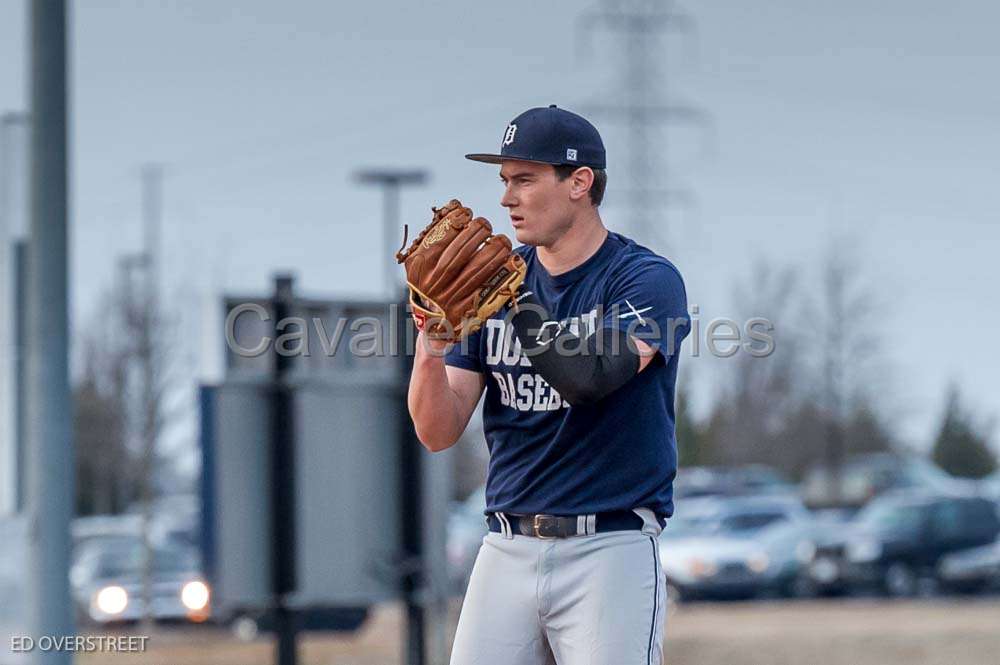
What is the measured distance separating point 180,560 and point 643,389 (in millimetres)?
18934

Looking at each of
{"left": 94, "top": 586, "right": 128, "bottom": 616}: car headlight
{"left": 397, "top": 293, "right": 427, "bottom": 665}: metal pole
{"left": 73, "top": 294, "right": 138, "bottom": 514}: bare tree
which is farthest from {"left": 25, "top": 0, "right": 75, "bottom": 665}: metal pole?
{"left": 73, "top": 294, "right": 138, "bottom": 514}: bare tree

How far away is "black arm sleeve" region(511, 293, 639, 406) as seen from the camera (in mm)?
4016

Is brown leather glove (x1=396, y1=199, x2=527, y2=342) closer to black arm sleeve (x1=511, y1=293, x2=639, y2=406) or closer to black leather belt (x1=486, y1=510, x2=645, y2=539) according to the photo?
black arm sleeve (x1=511, y1=293, x2=639, y2=406)

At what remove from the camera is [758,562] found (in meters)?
24.5

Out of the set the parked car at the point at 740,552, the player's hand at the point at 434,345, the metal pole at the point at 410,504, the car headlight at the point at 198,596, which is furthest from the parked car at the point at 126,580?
the player's hand at the point at 434,345

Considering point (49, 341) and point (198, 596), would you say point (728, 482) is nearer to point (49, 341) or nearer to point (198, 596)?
point (198, 596)

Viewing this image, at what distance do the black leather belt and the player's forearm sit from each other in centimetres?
33

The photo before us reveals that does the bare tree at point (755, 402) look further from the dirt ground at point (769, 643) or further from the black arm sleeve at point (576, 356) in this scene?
the black arm sleeve at point (576, 356)

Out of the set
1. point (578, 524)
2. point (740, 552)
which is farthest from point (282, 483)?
point (740, 552)

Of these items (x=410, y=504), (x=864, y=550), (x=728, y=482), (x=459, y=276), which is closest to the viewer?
(x=459, y=276)

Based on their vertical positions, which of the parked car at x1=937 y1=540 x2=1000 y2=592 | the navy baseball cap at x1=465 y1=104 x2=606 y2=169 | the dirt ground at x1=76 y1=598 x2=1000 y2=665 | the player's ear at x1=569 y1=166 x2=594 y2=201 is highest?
the navy baseball cap at x1=465 y1=104 x2=606 y2=169

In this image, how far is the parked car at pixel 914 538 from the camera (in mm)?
23938

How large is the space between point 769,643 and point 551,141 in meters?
12.0

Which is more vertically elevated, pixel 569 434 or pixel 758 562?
pixel 569 434
